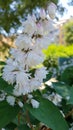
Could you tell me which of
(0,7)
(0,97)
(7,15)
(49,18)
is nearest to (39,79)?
(49,18)

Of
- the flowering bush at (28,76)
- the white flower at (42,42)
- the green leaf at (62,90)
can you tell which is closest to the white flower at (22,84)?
the flowering bush at (28,76)

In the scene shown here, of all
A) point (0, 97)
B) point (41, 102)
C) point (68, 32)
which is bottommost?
point (68, 32)

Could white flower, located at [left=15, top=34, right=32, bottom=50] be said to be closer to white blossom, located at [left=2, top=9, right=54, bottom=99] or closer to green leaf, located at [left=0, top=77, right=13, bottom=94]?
white blossom, located at [left=2, top=9, right=54, bottom=99]

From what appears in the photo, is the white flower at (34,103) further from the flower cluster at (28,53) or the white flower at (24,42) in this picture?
the white flower at (24,42)

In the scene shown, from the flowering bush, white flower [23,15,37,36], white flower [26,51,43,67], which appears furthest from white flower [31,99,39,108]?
white flower [23,15,37,36]

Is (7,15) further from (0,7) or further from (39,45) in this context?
(39,45)

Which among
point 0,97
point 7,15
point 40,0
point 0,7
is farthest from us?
point 7,15

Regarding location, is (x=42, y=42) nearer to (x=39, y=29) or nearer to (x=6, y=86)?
(x=39, y=29)
